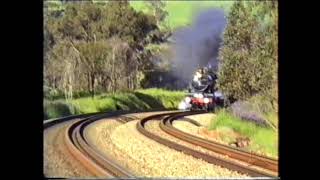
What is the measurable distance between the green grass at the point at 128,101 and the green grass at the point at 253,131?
472 mm

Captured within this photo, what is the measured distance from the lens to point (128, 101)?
5.00 meters

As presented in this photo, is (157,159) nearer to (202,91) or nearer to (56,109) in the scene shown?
(202,91)

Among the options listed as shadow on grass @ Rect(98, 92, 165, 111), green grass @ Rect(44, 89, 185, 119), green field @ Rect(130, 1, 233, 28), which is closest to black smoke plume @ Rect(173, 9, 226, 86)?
green field @ Rect(130, 1, 233, 28)

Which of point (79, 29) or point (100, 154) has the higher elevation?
point (79, 29)

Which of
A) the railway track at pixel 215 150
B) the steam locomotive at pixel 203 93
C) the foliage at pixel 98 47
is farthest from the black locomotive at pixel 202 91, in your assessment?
the foliage at pixel 98 47

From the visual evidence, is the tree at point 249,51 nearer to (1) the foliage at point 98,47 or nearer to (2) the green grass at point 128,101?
(2) the green grass at point 128,101

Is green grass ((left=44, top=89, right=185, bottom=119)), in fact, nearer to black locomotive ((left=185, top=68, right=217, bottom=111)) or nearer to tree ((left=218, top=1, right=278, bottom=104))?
black locomotive ((left=185, top=68, right=217, bottom=111))

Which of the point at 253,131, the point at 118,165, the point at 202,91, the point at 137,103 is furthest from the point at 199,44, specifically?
the point at 118,165

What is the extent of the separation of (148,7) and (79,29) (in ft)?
2.50

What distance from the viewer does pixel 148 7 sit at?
16.3ft

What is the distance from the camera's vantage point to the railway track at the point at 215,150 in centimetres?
459
